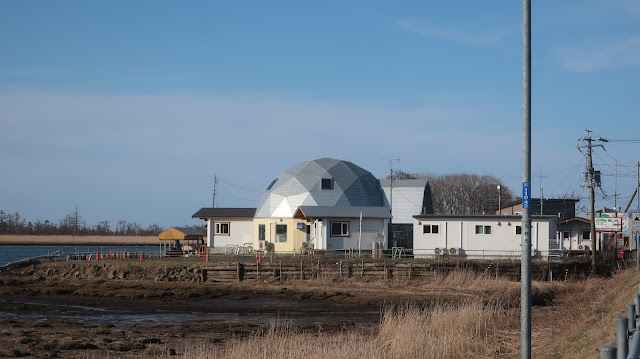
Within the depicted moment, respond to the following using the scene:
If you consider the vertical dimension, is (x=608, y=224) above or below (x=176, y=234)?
above

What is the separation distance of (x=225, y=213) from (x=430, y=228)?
19.6m

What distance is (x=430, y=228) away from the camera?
51469 millimetres

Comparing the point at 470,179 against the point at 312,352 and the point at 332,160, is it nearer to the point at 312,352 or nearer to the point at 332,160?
the point at 332,160

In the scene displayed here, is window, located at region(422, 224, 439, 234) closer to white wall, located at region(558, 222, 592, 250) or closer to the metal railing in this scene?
white wall, located at region(558, 222, 592, 250)

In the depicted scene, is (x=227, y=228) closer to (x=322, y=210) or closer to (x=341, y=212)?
(x=322, y=210)

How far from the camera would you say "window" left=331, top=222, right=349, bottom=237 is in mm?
54031

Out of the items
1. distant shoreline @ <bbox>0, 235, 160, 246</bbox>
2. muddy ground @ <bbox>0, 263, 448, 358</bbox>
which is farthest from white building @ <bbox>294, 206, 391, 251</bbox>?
distant shoreline @ <bbox>0, 235, 160, 246</bbox>

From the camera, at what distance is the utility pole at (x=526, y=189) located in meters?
11.4

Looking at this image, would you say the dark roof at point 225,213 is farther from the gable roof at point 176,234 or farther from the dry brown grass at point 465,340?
the dry brown grass at point 465,340

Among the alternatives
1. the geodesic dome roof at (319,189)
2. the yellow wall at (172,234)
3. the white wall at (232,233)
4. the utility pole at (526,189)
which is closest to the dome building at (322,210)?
the geodesic dome roof at (319,189)

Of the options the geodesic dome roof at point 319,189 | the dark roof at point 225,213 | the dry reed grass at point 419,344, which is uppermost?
the geodesic dome roof at point 319,189

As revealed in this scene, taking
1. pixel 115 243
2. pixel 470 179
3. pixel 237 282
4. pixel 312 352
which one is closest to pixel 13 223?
pixel 115 243

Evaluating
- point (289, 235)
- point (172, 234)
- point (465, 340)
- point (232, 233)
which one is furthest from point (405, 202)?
point (465, 340)

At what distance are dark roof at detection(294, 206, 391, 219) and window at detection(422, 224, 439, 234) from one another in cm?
394
